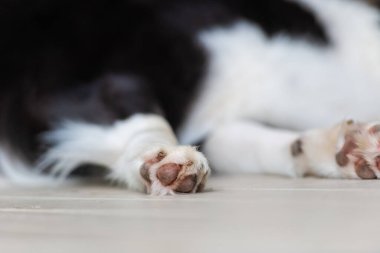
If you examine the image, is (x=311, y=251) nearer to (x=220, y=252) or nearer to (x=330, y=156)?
(x=220, y=252)

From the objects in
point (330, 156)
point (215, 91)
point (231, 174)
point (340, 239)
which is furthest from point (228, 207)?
point (215, 91)

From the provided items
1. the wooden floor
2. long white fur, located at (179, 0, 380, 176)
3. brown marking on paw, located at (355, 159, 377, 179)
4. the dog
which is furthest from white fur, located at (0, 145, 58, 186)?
brown marking on paw, located at (355, 159, 377, 179)

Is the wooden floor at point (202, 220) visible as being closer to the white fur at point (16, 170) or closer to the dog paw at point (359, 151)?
the dog paw at point (359, 151)

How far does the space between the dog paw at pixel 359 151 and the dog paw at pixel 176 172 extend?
32 cm

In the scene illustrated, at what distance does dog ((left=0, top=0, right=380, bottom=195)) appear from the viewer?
1.69 metres

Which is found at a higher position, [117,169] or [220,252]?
[220,252]

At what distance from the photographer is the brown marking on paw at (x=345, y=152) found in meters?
1.51

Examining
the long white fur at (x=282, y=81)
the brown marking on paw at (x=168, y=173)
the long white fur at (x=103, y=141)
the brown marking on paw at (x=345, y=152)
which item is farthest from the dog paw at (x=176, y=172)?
the long white fur at (x=282, y=81)

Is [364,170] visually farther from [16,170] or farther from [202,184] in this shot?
[16,170]

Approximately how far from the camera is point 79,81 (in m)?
1.82

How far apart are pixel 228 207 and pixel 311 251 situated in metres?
0.37

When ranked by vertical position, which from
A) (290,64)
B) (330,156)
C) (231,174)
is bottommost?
(231,174)

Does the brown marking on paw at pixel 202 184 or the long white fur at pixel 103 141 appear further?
the long white fur at pixel 103 141

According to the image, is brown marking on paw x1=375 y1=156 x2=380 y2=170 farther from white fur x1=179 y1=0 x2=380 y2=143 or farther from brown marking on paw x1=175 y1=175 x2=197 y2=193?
white fur x1=179 y1=0 x2=380 y2=143
